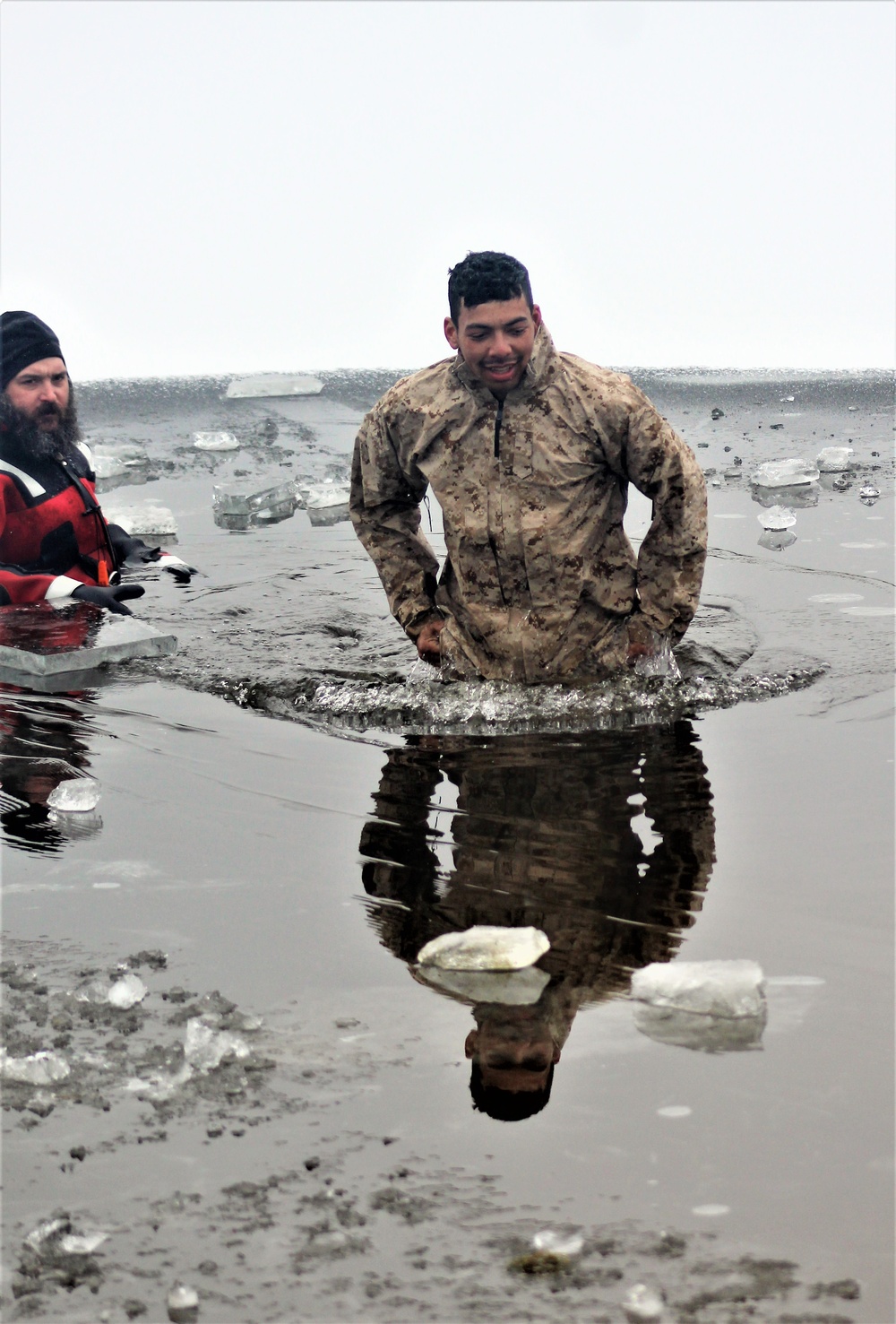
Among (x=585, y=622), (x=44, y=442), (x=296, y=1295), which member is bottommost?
(x=296, y=1295)

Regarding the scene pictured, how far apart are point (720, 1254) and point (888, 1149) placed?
35 cm

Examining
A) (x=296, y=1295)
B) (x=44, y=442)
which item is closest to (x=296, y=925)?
(x=296, y=1295)

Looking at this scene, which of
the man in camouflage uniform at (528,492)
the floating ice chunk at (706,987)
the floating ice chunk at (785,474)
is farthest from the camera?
the floating ice chunk at (785,474)

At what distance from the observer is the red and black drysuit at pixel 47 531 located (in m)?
5.67

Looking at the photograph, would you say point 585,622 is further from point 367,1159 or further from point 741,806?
point 367,1159

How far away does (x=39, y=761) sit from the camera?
4078 mm

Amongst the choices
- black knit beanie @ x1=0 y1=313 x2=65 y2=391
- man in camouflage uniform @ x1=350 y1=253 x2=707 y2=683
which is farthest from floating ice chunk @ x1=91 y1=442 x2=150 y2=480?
man in camouflage uniform @ x1=350 y1=253 x2=707 y2=683

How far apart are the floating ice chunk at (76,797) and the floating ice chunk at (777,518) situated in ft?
16.7

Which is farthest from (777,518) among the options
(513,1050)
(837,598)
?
(513,1050)

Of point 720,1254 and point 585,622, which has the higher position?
point 585,622

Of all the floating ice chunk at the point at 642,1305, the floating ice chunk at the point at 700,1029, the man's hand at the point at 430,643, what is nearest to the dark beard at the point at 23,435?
the man's hand at the point at 430,643

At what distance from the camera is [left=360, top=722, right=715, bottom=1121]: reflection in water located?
241 cm

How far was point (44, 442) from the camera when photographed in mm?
5766

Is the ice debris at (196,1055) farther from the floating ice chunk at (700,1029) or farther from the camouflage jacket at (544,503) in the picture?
the camouflage jacket at (544,503)
